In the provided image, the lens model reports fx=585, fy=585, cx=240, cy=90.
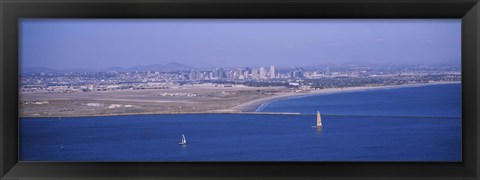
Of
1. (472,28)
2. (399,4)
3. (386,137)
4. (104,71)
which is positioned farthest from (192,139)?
(472,28)

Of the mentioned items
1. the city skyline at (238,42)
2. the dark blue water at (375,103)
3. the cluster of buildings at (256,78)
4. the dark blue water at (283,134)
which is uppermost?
the city skyline at (238,42)

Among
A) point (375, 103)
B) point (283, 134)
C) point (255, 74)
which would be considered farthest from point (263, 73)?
point (375, 103)

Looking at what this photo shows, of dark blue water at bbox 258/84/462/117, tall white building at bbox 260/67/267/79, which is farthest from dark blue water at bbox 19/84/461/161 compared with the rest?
tall white building at bbox 260/67/267/79

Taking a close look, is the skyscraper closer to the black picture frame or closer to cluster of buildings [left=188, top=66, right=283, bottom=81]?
cluster of buildings [left=188, top=66, right=283, bottom=81]

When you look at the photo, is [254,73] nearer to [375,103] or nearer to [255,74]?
[255,74]

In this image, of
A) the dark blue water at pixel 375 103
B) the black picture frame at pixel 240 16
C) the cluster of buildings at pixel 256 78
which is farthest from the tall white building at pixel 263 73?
the black picture frame at pixel 240 16

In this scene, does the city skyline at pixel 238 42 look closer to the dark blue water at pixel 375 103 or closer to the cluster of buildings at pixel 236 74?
the cluster of buildings at pixel 236 74
